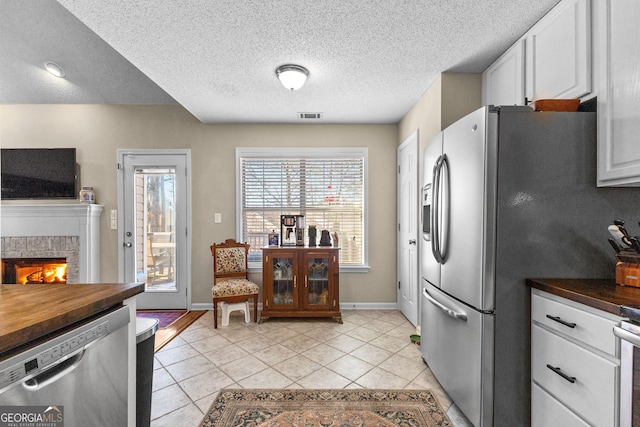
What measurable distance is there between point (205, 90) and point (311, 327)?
2.71m

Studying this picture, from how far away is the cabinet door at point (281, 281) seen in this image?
11.1ft

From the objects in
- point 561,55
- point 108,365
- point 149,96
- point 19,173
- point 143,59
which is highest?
point 149,96

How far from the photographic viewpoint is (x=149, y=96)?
3.70 metres

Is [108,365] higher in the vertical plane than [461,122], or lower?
lower

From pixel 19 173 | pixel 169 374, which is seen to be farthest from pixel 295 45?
pixel 19 173

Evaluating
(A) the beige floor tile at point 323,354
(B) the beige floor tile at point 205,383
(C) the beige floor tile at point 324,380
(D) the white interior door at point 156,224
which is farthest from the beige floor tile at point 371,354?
(D) the white interior door at point 156,224

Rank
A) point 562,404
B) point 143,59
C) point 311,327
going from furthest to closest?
point 311,327 < point 143,59 < point 562,404

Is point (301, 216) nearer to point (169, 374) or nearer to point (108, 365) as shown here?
point (169, 374)

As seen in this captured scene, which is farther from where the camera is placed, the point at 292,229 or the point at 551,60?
the point at 292,229

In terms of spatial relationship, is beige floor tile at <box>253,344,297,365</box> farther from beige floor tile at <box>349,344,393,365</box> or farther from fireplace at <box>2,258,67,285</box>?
fireplace at <box>2,258,67,285</box>

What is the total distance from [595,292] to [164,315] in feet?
13.3

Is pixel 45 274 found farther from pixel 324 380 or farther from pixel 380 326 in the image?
pixel 380 326

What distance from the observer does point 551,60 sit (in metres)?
1.79

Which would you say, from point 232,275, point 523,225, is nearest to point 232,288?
point 232,275
